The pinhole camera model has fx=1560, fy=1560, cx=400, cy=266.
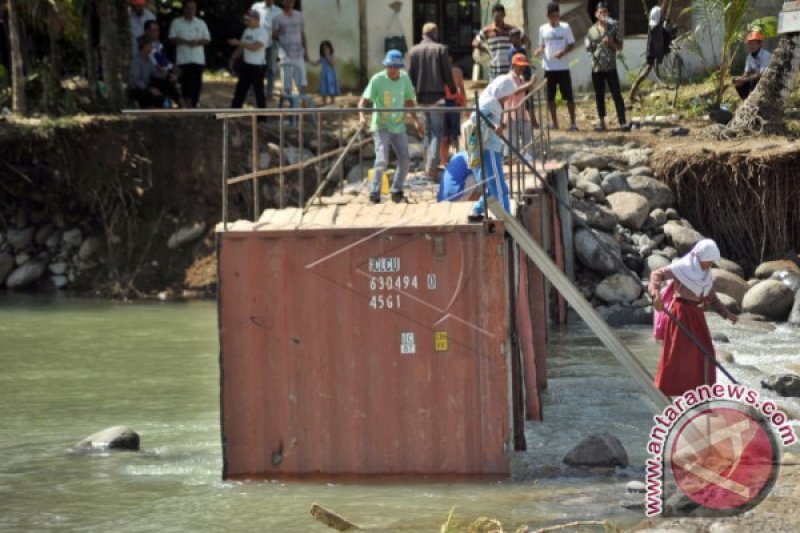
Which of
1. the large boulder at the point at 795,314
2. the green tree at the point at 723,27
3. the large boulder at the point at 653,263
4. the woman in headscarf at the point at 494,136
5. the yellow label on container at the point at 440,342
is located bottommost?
the large boulder at the point at 795,314

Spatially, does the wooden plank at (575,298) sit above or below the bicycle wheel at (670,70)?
below

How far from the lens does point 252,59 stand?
79.3 feet

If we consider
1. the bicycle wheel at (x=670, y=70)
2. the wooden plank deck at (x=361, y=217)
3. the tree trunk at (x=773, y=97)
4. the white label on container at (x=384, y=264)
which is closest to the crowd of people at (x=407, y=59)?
the bicycle wheel at (x=670, y=70)

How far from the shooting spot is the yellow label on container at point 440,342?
11.9 metres

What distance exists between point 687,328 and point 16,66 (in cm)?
1421

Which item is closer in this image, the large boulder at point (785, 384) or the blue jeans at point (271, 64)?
the large boulder at point (785, 384)

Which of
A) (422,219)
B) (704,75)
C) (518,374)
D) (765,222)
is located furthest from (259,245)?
(704,75)

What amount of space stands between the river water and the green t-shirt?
10.9 feet

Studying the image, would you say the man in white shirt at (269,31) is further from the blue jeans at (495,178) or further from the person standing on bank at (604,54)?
the blue jeans at (495,178)

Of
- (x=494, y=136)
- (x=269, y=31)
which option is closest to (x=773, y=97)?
(x=269, y=31)

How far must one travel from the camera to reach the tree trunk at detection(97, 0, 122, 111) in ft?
79.8

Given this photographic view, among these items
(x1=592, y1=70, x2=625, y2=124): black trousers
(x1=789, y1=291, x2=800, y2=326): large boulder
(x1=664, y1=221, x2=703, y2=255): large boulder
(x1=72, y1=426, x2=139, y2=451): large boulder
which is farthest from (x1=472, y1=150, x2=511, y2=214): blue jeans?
(x1=592, y1=70, x2=625, y2=124): black trousers

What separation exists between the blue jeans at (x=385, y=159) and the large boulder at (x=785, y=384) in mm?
4301

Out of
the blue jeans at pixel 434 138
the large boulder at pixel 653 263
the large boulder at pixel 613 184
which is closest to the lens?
the blue jeans at pixel 434 138
